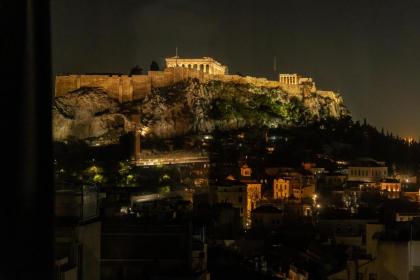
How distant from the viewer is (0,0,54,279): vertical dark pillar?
1521 millimetres

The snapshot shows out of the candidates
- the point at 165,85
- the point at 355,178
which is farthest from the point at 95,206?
the point at 165,85

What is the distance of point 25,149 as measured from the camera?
156 centimetres

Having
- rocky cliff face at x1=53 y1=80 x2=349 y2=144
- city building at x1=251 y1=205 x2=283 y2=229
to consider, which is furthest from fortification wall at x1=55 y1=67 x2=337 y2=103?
city building at x1=251 y1=205 x2=283 y2=229

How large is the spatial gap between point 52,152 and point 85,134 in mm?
37869

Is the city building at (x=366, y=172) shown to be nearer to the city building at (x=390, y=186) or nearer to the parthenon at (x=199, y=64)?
the city building at (x=390, y=186)

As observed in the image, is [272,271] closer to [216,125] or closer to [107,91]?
[216,125]

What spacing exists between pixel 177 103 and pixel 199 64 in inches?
358

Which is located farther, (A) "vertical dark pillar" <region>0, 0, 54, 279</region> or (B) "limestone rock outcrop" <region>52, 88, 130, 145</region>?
(B) "limestone rock outcrop" <region>52, 88, 130, 145</region>

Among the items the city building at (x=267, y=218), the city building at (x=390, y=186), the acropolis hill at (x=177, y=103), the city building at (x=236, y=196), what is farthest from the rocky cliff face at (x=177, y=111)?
the city building at (x=267, y=218)

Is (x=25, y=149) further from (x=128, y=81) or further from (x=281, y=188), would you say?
(x=128, y=81)

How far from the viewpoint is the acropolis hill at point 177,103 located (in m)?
38.6

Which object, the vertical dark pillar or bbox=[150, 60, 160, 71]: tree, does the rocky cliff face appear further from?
the vertical dark pillar

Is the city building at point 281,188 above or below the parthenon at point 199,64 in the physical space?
below

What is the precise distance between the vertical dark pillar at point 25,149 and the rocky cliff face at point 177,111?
3435cm
